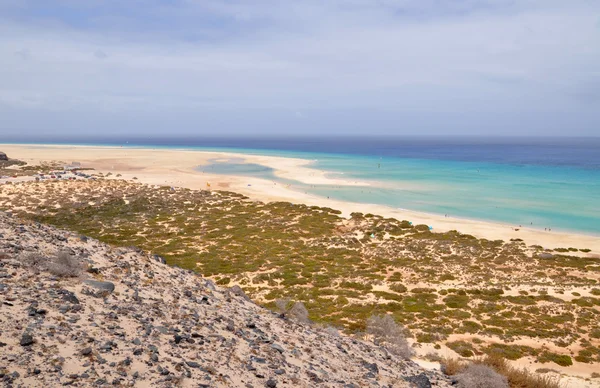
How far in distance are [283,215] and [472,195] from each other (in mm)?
43071

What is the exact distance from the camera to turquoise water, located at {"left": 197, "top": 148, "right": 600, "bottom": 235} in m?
55.1

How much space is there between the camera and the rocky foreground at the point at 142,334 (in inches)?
278

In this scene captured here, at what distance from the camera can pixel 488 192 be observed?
7525 centimetres

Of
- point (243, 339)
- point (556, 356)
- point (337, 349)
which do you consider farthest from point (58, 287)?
point (556, 356)

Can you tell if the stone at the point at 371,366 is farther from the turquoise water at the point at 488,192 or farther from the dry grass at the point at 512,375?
the turquoise water at the point at 488,192

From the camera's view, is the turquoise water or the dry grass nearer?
the dry grass

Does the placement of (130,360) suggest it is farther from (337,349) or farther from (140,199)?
(140,199)

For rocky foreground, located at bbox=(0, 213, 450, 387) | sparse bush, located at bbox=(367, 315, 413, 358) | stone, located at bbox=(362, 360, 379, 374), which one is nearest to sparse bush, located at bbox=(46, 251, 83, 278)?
rocky foreground, located at bbox=(0, 213, 450, 387)

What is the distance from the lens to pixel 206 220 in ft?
147

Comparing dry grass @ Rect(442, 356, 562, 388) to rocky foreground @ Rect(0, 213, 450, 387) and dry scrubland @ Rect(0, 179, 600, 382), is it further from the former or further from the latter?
dry scrubland @ Rect(0, 179, 600, 382)

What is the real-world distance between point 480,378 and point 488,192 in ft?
237

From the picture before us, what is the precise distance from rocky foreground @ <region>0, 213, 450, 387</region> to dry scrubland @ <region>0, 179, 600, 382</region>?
740 cm

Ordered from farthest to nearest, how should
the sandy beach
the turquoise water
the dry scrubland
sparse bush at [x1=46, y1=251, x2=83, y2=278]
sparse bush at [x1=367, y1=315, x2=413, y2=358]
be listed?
1. the turquoise water
2. the sandy beach
3. the dry scrubland
4. sparse bush at [x1=367, y1=315, x2=413, y2=358]
5. sparse bush at [x1=46, y1=251, x2=83, y2=278]

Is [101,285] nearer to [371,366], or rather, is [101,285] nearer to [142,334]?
[142,334]
